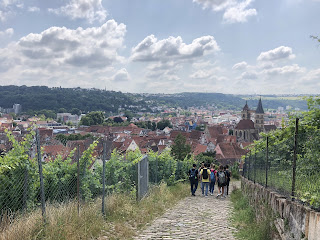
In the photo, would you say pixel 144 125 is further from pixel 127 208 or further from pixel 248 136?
pixel 127 208

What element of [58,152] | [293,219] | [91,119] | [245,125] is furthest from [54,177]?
[91,119]

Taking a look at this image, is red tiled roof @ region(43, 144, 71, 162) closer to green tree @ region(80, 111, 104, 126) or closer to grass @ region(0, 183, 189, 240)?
grass @ region(0, 183, 189, 240)

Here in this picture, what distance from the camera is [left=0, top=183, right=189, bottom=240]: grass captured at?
474 centimetres

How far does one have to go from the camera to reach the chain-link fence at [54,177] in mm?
5445

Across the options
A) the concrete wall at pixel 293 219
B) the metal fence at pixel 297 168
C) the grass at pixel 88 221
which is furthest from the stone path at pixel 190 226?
the metal fence at pixel 297 168

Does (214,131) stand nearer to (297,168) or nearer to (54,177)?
(54,177)

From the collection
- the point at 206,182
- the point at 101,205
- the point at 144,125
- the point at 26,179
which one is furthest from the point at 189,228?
the point at 144,125

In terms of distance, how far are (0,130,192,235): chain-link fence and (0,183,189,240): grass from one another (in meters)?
0.18

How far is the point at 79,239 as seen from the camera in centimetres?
512

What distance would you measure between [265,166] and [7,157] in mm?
5570

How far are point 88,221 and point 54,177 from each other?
162 centimetres

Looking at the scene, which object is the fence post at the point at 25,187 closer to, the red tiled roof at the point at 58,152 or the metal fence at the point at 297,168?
the red tiled roof at the point at 58,152

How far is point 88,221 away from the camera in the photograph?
5898 millimetres

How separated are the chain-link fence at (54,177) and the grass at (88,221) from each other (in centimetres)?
18
